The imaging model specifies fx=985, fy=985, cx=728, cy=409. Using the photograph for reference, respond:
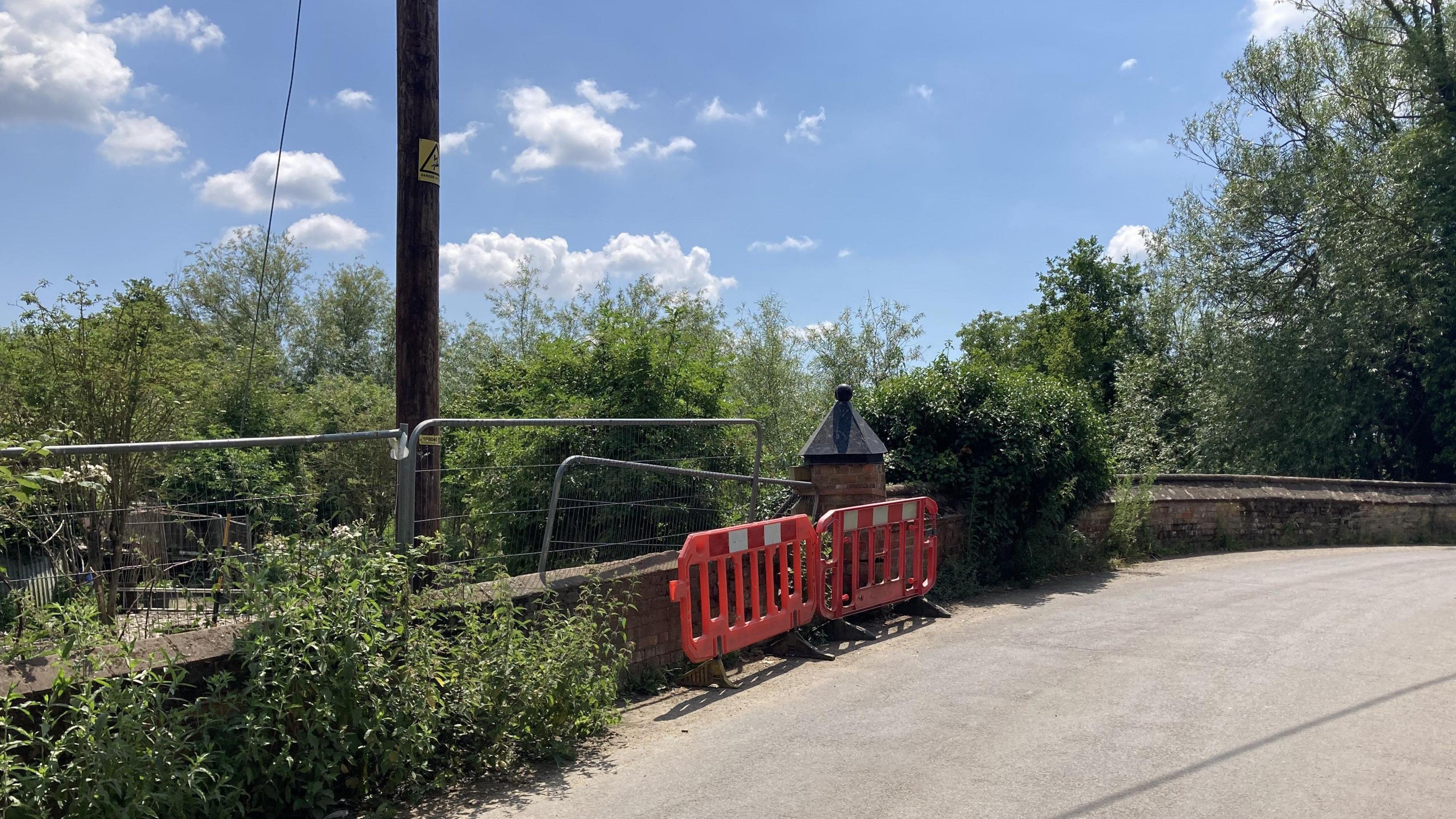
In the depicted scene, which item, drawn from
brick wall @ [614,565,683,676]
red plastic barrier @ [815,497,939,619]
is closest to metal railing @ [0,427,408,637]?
brick wall @ [614,565,683,676]

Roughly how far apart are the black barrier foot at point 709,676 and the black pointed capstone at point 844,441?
2.70m

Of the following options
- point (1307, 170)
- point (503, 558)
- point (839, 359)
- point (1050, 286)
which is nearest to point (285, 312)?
point (839, 359)

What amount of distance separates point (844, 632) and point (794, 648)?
2.12 ft

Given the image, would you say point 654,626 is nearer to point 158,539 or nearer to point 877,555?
point 877,555

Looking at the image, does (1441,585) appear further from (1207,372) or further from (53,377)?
(53,377)

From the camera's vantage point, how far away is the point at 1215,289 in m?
23.6

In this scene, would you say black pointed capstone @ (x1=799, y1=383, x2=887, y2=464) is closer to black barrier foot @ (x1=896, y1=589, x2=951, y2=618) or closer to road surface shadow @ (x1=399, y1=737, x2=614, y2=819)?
black barrier foot @ (x1=896, y1=589, x2=951, y2=618)

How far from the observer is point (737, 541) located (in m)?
6.69

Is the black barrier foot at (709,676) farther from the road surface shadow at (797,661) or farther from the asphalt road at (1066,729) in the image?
the asphalt road at (1066,729)

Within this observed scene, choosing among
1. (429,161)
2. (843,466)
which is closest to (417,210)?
(429,161)

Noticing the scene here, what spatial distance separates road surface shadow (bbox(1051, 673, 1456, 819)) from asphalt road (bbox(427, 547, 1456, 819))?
0.5 inches

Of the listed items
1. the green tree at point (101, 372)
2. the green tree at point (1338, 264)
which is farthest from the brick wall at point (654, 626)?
the green tree at point (1338, 264)

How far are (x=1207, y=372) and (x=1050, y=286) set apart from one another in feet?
72.7

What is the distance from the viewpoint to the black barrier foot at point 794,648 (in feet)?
23.6
